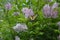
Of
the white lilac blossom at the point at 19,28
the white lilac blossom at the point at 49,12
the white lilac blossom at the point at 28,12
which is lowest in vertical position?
the white lilac blossom at the point at 19,28

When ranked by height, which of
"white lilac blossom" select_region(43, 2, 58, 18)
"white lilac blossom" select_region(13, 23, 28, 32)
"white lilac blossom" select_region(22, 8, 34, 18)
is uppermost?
"white lilac blossom" select_region(22, 8, 34, 18)

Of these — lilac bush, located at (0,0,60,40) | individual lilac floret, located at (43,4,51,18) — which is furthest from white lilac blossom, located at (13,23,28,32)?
individual lilac floret, located at (43,4,51,18)

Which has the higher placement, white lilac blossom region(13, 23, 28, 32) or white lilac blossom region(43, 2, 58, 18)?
white lilac blossom region(43, 2, 58, 18)

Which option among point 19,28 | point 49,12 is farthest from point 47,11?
point 19,28

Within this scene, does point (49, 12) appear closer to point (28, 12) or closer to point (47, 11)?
point (47, 11)

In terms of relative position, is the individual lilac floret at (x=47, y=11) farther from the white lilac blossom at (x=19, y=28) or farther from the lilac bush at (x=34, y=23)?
the white lilac blossom at (x=19, y=28)

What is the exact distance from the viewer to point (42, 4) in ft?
3.83

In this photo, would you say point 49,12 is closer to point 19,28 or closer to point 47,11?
point 47,11

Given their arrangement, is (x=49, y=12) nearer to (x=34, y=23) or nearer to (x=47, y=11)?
(x=47, y=11)

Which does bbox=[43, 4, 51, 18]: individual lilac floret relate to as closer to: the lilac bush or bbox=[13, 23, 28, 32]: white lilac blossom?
the lilac bush

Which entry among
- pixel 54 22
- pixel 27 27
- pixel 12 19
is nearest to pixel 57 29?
pixel 54 22

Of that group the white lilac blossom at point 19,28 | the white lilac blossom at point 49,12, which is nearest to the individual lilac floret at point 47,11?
the white lilac blossom at point 49,12

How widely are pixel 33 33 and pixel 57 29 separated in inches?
5.7

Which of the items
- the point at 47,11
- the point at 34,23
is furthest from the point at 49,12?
the point at 34,23
